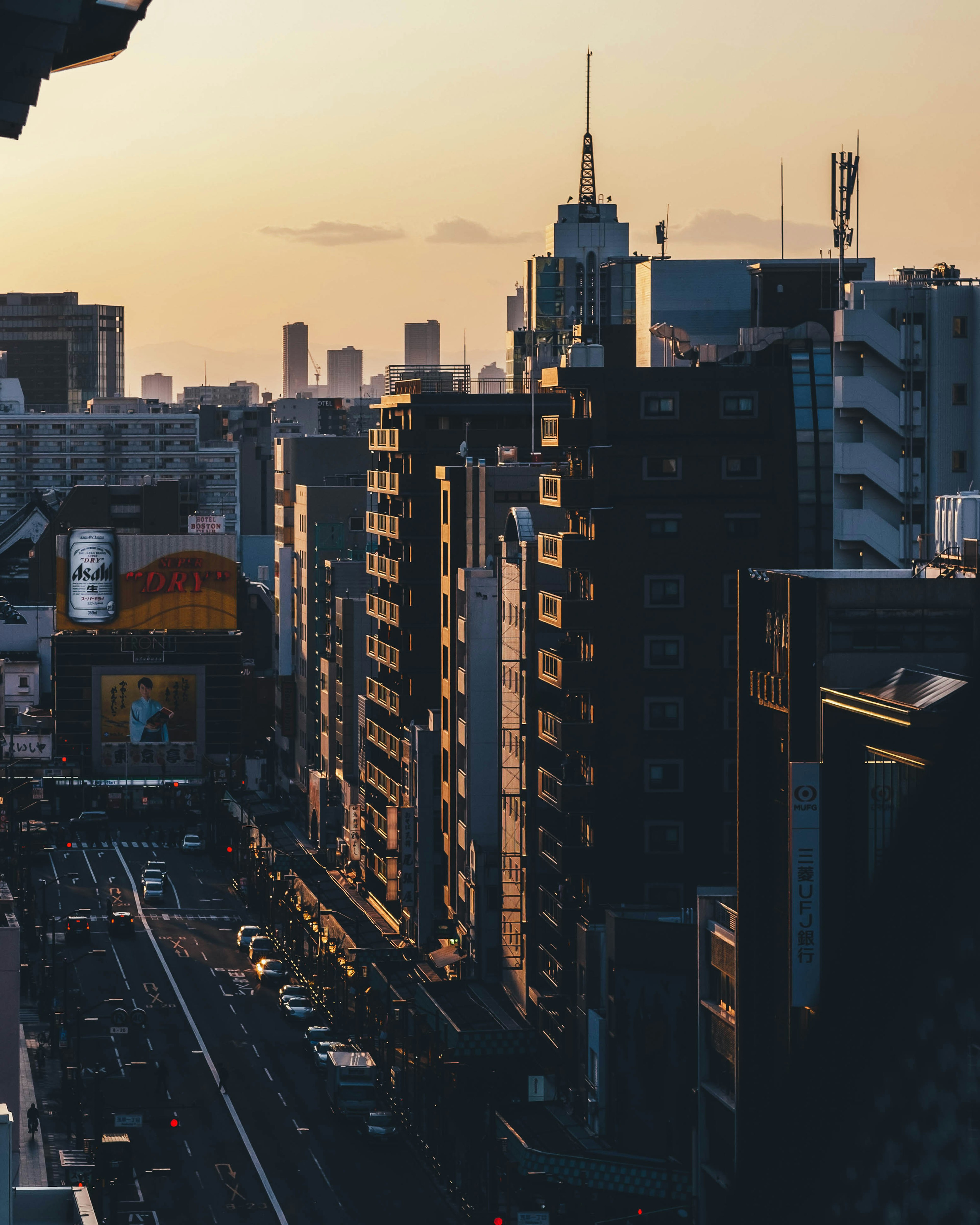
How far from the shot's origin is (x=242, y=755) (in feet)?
447

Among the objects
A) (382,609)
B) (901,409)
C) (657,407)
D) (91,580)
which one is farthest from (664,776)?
(91,580)

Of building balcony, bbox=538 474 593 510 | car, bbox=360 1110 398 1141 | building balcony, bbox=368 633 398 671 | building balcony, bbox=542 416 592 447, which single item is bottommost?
car, bbox=360 1110 398 1141

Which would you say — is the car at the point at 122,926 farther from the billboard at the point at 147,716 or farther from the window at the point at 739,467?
the window at the point at 739,467

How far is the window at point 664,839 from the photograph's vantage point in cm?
5594

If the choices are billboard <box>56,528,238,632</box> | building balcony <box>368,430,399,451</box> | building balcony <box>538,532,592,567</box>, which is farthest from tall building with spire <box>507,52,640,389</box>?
building balcony <box>538,532,592,567</box>

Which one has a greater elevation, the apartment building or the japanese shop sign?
the apartment building

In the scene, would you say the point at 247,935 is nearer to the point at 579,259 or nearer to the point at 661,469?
the point at 661,469

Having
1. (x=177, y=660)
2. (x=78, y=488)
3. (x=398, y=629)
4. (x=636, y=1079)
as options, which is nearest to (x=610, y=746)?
(x=636, y=1079)

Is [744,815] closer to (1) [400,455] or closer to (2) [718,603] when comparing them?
(2) [718,603]

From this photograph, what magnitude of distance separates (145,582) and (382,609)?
46764 millimetres

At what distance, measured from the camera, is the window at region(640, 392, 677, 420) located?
183ft

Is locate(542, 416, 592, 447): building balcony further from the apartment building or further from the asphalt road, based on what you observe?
the asphalt road

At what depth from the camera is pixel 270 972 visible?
8194 centimetres

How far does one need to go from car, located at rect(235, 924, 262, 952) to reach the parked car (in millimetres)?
1026
